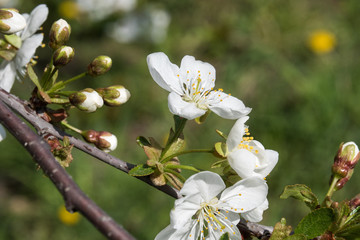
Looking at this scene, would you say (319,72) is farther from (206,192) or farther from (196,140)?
(206,192)

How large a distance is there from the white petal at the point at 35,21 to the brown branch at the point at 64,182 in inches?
17.8

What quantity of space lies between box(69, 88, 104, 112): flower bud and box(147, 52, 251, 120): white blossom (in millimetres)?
185

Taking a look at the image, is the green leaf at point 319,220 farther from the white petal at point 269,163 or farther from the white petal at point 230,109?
the white petal at point 230,109

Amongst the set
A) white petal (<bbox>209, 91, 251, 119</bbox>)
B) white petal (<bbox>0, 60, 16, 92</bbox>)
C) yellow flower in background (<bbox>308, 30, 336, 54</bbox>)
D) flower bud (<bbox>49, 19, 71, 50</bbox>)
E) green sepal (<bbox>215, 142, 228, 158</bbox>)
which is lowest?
white petal (<bbox>0, 60, 16, 92</bbox>)

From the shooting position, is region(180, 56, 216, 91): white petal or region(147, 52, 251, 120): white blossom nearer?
region(147, 52, 251, 120): white blossom

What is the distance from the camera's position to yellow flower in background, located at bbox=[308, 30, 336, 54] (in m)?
4.44

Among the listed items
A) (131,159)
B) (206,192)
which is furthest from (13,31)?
(131,159)

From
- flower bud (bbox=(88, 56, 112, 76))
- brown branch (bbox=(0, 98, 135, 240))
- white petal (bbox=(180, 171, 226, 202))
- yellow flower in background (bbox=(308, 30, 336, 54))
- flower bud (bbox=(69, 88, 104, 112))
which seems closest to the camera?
brown branch (bbox=(0, 98, 135, 240))

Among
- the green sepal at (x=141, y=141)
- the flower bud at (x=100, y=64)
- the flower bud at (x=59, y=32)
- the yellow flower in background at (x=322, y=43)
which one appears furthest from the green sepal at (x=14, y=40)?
the yellow flower in background at (x=322, y=43)

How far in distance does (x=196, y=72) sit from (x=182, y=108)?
0.25 metres

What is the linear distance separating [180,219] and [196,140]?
104 inches

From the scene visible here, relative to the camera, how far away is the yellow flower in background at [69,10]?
4.03 m

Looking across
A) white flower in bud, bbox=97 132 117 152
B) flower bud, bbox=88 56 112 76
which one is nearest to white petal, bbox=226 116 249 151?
white flower in bud, bbox=97 132 117 152

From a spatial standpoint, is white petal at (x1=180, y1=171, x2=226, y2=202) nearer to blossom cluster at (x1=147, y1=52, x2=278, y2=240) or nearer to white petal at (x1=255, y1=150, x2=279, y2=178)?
blossom cluster at (x1=147, y1=52, x2=278, y2=240)
